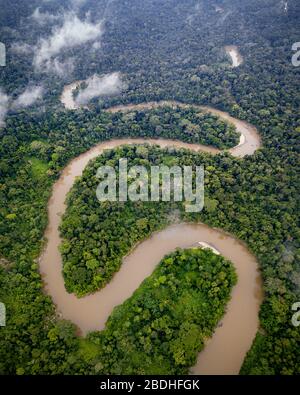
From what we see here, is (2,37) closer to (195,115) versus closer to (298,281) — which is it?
(195,115)

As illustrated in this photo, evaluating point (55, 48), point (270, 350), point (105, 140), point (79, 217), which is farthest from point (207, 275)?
point (55, 48)
